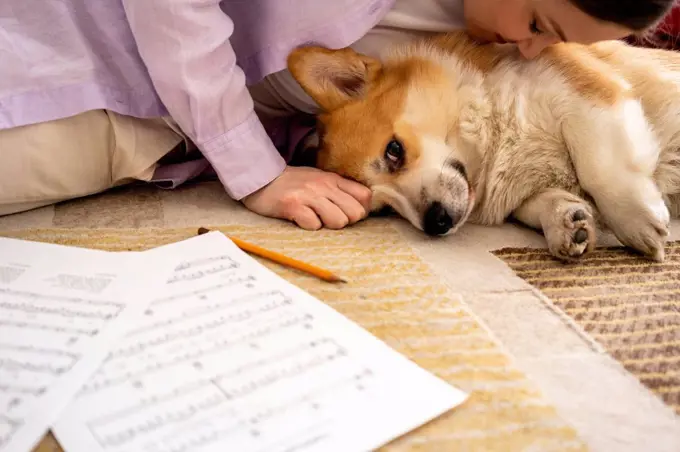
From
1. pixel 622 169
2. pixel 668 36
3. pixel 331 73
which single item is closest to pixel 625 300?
pixel 622 169

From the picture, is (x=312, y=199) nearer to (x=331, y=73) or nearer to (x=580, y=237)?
(x=331, y=73)

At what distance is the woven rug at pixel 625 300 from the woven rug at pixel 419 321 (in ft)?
0.57

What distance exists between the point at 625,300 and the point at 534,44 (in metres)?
0.63

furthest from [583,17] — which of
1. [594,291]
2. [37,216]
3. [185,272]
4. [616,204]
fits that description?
[37,216]

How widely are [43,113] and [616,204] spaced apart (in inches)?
47.5

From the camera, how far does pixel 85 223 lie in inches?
51.4

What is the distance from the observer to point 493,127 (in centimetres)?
143

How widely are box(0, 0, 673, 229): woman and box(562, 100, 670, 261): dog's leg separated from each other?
0.66 ft

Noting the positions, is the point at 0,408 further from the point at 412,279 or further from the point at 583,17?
the point at 583,17

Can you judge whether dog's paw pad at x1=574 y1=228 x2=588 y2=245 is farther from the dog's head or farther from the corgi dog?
the dog's head

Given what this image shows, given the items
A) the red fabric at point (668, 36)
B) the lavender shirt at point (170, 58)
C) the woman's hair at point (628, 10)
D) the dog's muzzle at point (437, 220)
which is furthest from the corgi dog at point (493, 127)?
the red fabric at point (668, 36)

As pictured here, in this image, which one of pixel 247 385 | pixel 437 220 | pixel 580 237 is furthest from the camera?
pixel 437 220

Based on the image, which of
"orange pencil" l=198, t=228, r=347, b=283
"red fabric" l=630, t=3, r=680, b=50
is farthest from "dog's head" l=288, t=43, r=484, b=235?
"red fabric" l=630, t=3, r=680, b=50

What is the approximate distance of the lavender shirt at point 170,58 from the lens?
123cm
